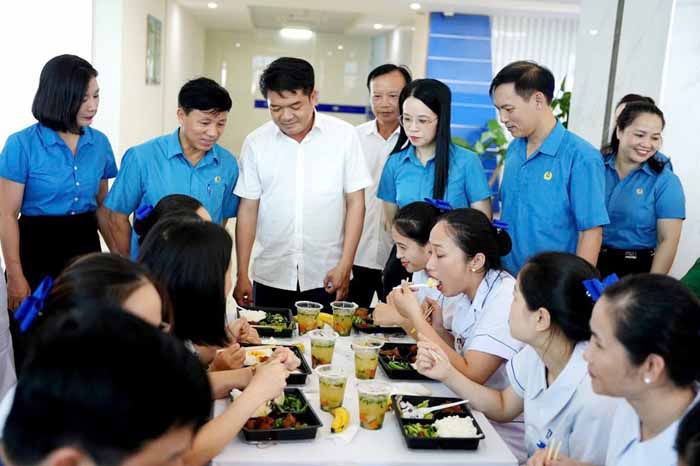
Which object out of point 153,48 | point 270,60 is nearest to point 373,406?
point 153,48

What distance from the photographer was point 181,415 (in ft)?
2.87

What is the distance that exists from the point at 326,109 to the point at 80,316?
35.5ft

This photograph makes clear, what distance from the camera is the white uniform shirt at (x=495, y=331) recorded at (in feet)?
6.56

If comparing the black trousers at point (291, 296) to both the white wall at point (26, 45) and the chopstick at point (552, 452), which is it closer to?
the chopstick at point (552, 452)

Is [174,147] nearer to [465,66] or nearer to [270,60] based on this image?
[465,66]

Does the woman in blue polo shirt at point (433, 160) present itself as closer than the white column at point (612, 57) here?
Yes

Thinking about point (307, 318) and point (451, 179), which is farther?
point (451, 179)

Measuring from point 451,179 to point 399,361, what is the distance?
107 centimetres

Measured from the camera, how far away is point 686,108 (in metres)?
3.83

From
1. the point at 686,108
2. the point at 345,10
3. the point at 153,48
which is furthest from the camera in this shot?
the point at 345,10

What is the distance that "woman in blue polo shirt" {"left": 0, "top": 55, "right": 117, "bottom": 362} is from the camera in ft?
9.23

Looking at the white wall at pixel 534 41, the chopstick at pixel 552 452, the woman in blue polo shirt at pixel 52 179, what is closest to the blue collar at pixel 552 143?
the chopstick at pixel 552 452

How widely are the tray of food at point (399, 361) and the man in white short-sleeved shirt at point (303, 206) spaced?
81cm

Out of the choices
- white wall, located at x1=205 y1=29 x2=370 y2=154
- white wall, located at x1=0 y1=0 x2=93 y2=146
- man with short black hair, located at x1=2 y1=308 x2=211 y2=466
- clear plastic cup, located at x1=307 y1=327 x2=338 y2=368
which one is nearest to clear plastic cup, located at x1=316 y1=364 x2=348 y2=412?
clear plastic cup, located at x1=307 y1=327 x2=338 y2=368
